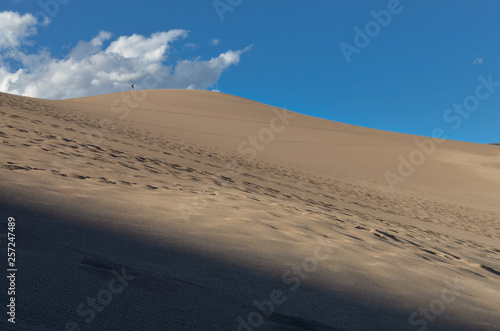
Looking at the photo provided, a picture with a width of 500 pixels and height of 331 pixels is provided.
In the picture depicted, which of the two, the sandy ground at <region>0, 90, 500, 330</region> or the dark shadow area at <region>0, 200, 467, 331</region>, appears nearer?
the dark shadow area at <region>0, 200, 467, 331</region>

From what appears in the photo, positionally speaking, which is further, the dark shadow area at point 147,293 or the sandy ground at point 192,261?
the sandy ground at point 192,261

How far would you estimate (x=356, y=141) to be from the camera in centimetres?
2691

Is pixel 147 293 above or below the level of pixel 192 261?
below

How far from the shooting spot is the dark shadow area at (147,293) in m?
1.61

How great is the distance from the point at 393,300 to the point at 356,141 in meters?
25.7

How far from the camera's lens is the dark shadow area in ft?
5.27

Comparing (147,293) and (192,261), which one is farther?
(192,261)

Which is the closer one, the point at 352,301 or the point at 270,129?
the point at 352,301

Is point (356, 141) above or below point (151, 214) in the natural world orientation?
above

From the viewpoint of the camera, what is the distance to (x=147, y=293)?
1865mm

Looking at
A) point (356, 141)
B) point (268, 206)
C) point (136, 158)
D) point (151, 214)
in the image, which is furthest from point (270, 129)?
point (151, 214)

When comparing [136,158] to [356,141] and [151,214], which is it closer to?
[151,214]

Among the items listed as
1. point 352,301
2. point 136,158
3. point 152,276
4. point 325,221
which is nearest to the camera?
point 152,276

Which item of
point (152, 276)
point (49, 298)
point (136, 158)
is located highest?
point (136, 158)
